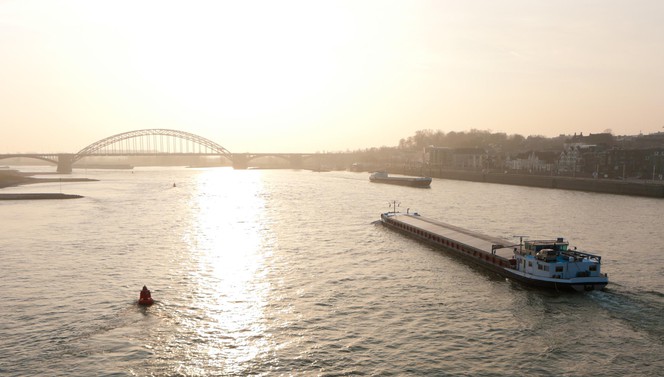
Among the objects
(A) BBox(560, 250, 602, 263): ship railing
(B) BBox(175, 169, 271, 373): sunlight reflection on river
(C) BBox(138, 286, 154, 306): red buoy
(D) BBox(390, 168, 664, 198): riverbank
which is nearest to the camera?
(B) BBox(175, 169, 271, 373): sunlight reflection on river

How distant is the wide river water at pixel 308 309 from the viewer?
69.0 feet

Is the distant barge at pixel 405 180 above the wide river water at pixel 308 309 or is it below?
above

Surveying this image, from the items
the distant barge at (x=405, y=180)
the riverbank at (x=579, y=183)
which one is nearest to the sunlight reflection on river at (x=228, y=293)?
the distant barge at (x=405, y=180)

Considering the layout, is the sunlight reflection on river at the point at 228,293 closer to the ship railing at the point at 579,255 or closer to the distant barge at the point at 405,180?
the ship railing at the point at 579,255

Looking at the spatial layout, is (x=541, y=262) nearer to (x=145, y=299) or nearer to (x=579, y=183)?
(x=145, y=299)

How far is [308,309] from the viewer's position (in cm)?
2795

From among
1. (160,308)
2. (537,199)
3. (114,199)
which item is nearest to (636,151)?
(537,199)

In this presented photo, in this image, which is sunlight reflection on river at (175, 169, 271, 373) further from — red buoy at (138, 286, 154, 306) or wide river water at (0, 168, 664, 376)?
red buoy at (138, 286, 154, 306)

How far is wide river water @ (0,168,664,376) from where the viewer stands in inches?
828

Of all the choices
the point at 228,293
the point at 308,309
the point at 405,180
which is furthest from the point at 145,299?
the point at 405,180

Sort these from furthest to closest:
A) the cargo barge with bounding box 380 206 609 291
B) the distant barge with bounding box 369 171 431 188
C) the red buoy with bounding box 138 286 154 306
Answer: the distant barge with bounding box 369 171 431 188, the cargo barge with bounding box 380 206 609 291, the red buoy with bounding box 138 286 154 306

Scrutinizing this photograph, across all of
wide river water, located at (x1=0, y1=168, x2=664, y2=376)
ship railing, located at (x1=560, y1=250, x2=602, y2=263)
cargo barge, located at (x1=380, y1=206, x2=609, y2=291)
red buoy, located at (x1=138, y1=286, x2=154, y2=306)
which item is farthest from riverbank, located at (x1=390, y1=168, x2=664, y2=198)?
red buoy, located at (x1=138, y1=286, x2=154, y2=306)

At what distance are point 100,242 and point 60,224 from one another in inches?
693

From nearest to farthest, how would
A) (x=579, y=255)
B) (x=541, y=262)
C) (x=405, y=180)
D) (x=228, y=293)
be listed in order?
(x=228, y=293)
(x=541, y=262)
(x=579, y=255)
(x=405, y=180)
